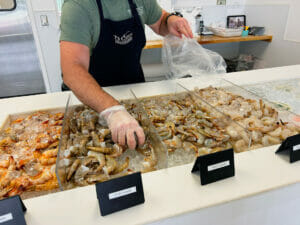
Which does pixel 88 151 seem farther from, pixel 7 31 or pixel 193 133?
pixel 7 31

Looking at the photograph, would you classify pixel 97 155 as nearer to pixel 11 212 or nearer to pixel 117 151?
pixel 117 151

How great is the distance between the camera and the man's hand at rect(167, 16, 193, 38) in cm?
167

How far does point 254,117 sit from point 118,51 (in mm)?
1036

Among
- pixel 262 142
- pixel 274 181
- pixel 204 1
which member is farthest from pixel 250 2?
pixel 274 181

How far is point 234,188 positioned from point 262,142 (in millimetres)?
352

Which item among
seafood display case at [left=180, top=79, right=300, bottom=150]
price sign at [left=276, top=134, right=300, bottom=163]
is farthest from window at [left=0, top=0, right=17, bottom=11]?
price sign at [left=276, top=134, right=300, bottom=163]

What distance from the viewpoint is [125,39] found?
159 centimetres

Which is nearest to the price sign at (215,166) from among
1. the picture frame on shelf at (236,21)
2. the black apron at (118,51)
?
the black apron at (118,51)

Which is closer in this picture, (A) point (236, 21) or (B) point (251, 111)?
(B) point (251, 111)

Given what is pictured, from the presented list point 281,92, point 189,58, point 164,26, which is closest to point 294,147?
point 281,92

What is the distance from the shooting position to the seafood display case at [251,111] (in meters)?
1.02

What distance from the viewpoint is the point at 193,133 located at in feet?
3.48

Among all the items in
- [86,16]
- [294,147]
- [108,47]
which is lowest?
[294,147]

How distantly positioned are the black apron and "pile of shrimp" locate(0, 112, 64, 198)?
55 centimetres
